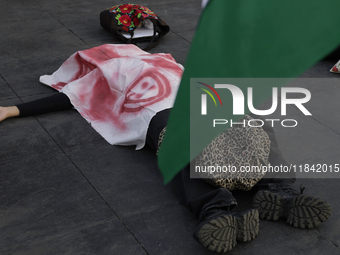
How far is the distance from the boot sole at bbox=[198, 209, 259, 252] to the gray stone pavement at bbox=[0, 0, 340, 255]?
0.38 ft

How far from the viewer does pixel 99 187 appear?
8.57 ft

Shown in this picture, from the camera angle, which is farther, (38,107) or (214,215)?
(38,107)

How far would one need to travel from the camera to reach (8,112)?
10.8 ft

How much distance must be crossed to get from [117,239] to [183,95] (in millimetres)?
2040

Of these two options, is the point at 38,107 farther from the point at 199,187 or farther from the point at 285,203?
the point at 285,203

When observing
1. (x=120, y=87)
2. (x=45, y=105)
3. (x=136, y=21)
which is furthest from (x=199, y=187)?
(x=136, y=21)

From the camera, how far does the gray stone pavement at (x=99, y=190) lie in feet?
7.12

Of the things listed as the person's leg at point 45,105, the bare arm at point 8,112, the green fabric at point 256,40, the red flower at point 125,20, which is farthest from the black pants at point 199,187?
the red flower at point 125,20

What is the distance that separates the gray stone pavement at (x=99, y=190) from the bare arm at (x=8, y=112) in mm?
58

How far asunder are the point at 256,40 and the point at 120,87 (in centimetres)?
301

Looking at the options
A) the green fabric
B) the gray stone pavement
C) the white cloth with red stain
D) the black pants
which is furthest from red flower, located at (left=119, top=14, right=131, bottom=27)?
the green fabric

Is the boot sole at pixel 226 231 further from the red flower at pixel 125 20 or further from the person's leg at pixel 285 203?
the red flower at pixel 125 20

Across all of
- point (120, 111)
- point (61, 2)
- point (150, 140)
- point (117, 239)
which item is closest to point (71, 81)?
point (120, 111)

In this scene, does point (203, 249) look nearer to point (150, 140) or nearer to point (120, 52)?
point (150, 140)
